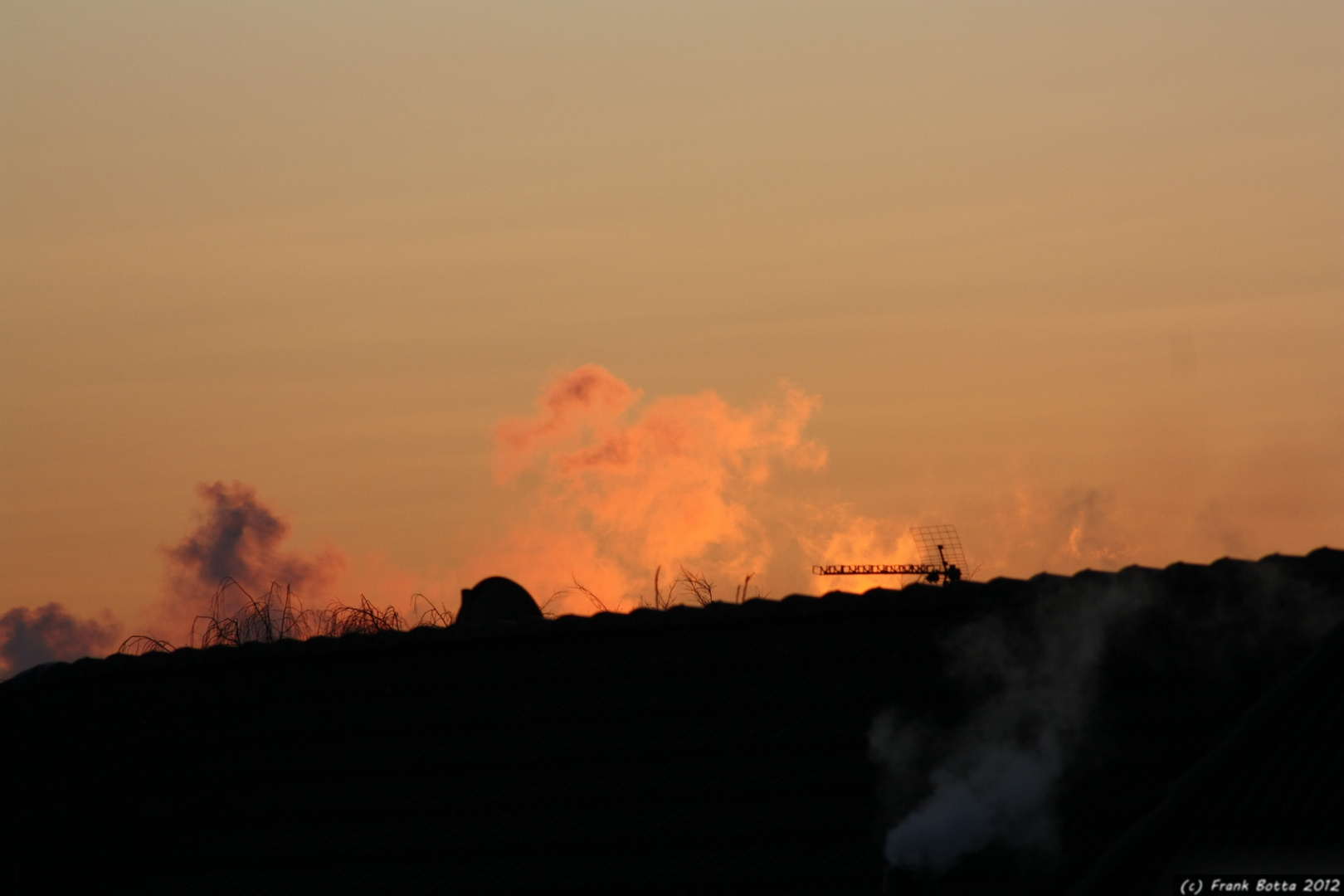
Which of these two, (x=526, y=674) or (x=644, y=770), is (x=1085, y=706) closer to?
(x=644, y=770)

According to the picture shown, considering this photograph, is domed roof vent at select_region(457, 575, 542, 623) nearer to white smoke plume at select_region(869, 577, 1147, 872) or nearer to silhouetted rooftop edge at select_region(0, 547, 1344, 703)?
silhouetted rooftop edge at select_region(0, 547, 1344, 703)

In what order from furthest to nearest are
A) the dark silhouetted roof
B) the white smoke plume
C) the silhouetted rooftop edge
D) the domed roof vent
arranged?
the domed roof vent, the silhouetted rooftop edge, the dark silhouetted roof, the white smoke plume

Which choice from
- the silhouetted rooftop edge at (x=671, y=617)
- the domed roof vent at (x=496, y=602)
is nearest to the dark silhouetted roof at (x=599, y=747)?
the silhouetted rooftop edge at (x=671, y=617)

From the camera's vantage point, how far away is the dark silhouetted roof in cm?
1772

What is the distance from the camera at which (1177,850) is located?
42.1ft

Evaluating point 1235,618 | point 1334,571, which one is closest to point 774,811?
point 1235,618

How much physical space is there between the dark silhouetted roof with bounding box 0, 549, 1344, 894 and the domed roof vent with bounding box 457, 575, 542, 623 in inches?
155

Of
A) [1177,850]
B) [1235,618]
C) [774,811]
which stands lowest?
[1177,850]

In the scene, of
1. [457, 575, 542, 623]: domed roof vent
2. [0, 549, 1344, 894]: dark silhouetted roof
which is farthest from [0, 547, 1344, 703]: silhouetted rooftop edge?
[457, 575, 542, 623]: domed roof vent

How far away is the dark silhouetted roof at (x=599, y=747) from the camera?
17.7 metres

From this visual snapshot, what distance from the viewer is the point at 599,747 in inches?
781

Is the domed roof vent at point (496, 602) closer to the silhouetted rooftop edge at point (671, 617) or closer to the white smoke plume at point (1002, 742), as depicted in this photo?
the silhouetted rooftop edge at point (671, 617)

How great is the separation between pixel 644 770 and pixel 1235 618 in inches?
275

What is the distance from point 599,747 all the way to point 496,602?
22.8 feet
